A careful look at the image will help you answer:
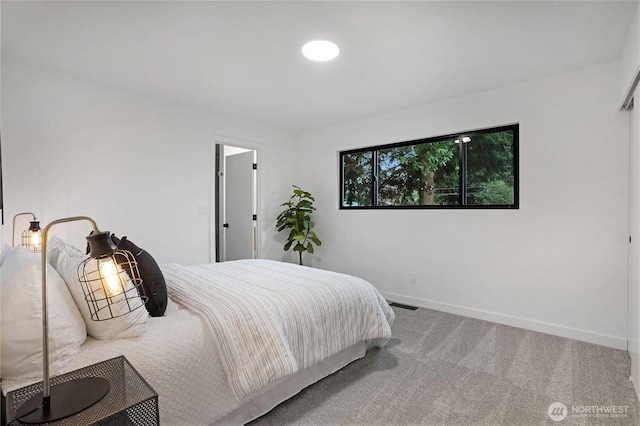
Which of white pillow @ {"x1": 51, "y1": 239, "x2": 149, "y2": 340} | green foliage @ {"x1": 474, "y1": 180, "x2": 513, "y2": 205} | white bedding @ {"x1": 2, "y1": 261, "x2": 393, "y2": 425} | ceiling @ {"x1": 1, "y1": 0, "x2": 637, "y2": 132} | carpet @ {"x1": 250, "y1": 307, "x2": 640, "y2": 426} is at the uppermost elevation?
ceiling @ {"x1": 1, "y1": 0, "x2": 637, "y2": 132}

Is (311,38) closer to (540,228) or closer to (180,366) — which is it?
(180,366)

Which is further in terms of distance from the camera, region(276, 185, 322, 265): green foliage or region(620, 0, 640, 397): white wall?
region(276, 185, 322, 265): green foliage

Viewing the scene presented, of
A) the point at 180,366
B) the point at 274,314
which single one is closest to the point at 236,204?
the point at 274,314

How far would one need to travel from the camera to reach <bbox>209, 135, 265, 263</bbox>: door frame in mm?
3867

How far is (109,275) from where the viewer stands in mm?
990

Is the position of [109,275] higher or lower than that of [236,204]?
lower

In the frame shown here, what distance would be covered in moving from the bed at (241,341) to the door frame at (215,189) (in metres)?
1.50

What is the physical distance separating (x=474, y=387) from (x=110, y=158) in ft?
11.7

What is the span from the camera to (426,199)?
12.3ft

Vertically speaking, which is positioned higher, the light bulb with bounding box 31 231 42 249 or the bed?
the light bulb with bounding box 31 231 42 249

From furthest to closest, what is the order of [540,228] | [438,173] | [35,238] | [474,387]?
[438,173] < [540,228] < [35,238] < [474,387]

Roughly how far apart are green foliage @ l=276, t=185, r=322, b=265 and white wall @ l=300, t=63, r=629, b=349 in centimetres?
111

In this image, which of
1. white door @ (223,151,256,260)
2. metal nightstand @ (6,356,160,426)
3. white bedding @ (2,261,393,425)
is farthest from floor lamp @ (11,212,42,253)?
white door @ (223,151,256,260)

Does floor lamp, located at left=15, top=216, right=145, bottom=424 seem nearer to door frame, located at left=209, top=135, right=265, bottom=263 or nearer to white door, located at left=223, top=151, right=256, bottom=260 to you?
door frame, located at left=209, top=135, right=265, bottom=263
